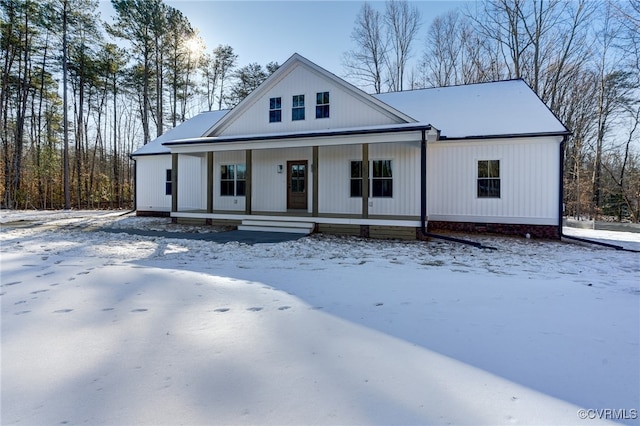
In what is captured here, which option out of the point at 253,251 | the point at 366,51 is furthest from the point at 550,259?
Answer: the point at 366,51

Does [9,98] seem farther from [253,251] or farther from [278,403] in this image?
[278,403]

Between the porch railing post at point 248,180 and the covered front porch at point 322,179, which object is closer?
the covered front porch at point 322,179

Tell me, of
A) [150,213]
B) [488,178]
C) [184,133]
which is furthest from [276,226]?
[184,133]

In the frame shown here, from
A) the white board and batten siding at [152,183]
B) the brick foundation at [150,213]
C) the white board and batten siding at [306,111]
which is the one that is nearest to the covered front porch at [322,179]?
the white board and batten siding at [306,111]

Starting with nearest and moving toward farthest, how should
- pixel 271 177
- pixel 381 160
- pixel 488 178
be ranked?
pixel 488 178
pixel 381 160
pixel 271 177

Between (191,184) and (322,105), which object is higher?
(322,105)

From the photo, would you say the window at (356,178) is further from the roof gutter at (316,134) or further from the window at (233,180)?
the window at (233,180)

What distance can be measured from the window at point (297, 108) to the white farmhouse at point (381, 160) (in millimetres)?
38

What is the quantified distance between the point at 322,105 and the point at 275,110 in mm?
1795

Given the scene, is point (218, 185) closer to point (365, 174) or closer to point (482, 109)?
point (365, 174)

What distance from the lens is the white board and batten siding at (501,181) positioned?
10188 millimetres

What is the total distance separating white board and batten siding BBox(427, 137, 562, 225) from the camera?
10188mm

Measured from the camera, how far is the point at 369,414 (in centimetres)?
198

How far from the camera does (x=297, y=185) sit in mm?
12641
